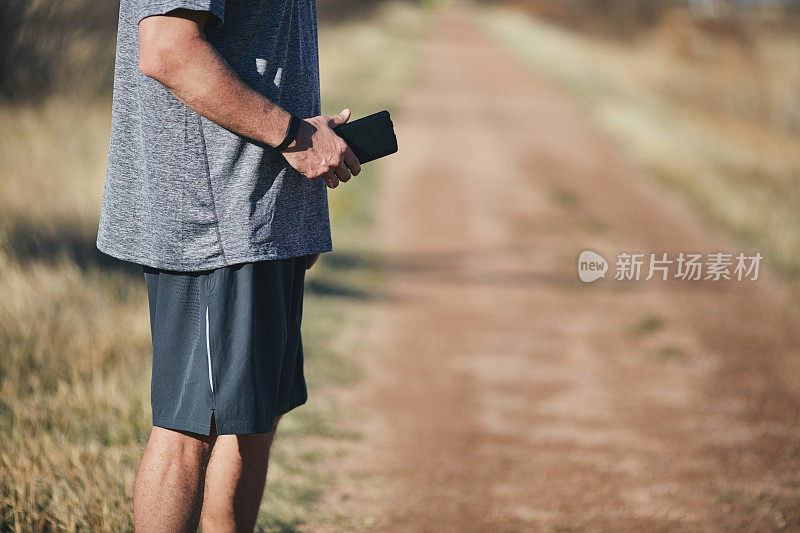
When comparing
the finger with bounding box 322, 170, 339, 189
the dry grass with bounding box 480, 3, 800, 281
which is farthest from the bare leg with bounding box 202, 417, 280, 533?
the dry grass with bounding box 480, 3, 800, 281

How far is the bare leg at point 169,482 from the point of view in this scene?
62.0 inches

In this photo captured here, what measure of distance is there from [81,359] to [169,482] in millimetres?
1673

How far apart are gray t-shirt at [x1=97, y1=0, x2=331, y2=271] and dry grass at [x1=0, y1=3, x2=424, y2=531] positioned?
1028 millimetres

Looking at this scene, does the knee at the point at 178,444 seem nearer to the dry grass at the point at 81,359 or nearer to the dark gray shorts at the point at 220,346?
the dark gray shorts at the point at 220,346

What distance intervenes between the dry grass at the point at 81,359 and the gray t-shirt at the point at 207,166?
3.37 feet

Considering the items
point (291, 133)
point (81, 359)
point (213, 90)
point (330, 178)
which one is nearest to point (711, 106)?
point (81, 359)

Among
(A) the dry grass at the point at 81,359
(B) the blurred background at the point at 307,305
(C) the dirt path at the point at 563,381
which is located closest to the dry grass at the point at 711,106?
(B) the blurred background at the point at 307,305

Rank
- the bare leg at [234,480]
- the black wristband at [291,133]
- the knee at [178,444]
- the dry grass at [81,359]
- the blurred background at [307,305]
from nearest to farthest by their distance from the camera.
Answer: the black wristband at [291,133], the knee at [178,444], the bare leg at [234,480], the dry grass at [81,359], the blurred background at [307,305]

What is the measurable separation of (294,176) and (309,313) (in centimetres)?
316

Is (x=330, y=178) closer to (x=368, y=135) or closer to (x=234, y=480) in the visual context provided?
(x=368, y=135)

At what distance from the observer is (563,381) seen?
410cm

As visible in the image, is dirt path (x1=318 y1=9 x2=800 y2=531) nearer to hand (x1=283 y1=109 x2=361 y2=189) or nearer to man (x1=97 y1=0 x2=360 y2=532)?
man (x1=97 y1=0 x2=360 y2=532)

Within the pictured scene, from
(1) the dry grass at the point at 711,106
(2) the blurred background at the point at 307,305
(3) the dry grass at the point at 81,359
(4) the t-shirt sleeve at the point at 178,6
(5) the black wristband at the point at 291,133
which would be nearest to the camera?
(4) the t-shirt sleeve at the point at 178,6

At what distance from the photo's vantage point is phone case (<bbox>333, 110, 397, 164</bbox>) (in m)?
1.67
